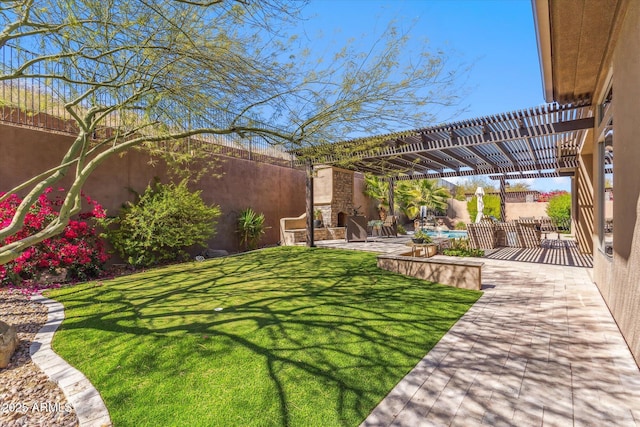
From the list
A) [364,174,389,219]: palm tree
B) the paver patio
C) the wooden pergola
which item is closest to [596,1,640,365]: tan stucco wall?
the paver patio

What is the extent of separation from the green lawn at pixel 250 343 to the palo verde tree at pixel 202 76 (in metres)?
1.58

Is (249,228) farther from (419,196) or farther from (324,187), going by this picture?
(419,196)

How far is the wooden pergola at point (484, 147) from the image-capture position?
23.0 feet

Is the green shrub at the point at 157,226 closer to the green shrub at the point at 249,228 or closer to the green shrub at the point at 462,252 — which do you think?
the green shrub at the point at 249,228

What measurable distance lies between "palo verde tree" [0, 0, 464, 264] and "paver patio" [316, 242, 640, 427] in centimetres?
350

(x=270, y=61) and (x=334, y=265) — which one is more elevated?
(x=270, y=61)

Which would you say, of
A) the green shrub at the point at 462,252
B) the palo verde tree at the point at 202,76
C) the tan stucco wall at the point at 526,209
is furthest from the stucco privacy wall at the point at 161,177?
the tan stucco wall at the point at 526,209

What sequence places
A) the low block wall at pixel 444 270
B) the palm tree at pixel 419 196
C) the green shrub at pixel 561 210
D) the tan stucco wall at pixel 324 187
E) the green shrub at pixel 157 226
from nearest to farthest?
the low block wall at pixel 444 270 → the green shrub at pixel 157 226 → the tan stucco wall at pixel 324 187 → the green shrub at pixel 561 210 → the palm tree at pixel 419 196

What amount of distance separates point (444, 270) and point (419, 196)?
1807cm

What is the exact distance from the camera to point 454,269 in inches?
237

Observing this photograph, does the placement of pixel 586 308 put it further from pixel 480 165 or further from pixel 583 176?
pixel 480 165

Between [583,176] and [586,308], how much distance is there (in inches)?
290

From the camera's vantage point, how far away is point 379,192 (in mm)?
20141

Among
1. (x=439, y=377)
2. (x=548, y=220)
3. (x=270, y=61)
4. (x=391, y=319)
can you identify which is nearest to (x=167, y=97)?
(x=270, y=61)
